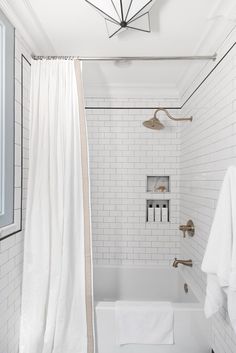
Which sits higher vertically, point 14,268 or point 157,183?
point 157,183

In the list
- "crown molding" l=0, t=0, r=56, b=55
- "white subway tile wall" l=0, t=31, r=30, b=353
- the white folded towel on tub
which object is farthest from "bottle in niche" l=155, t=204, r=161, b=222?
"crown molding" l=0, t=0, r=56, b=55

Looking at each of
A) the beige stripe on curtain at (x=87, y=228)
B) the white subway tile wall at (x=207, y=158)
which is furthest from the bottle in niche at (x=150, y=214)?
the beige stripe on curtain at (x=87, y=228)

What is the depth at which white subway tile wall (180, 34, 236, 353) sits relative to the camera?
1.68 m

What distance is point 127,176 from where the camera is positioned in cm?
306

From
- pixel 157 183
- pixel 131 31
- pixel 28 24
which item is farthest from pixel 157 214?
pixel 28 24

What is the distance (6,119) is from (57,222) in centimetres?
74

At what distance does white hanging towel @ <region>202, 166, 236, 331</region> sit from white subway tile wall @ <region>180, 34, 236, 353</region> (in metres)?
0.23

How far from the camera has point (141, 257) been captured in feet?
10.00

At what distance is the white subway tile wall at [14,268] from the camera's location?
1.61 m

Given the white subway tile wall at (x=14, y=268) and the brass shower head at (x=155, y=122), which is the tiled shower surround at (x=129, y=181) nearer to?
the brass shower head at (x=155, y=122)

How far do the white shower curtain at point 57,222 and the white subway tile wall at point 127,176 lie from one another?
118 centimetres

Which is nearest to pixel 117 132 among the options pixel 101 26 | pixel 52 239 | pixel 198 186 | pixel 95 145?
pixel 95 145

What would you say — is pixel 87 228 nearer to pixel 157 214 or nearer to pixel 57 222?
pixel 57 222

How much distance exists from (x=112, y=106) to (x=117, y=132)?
11.7 inches
